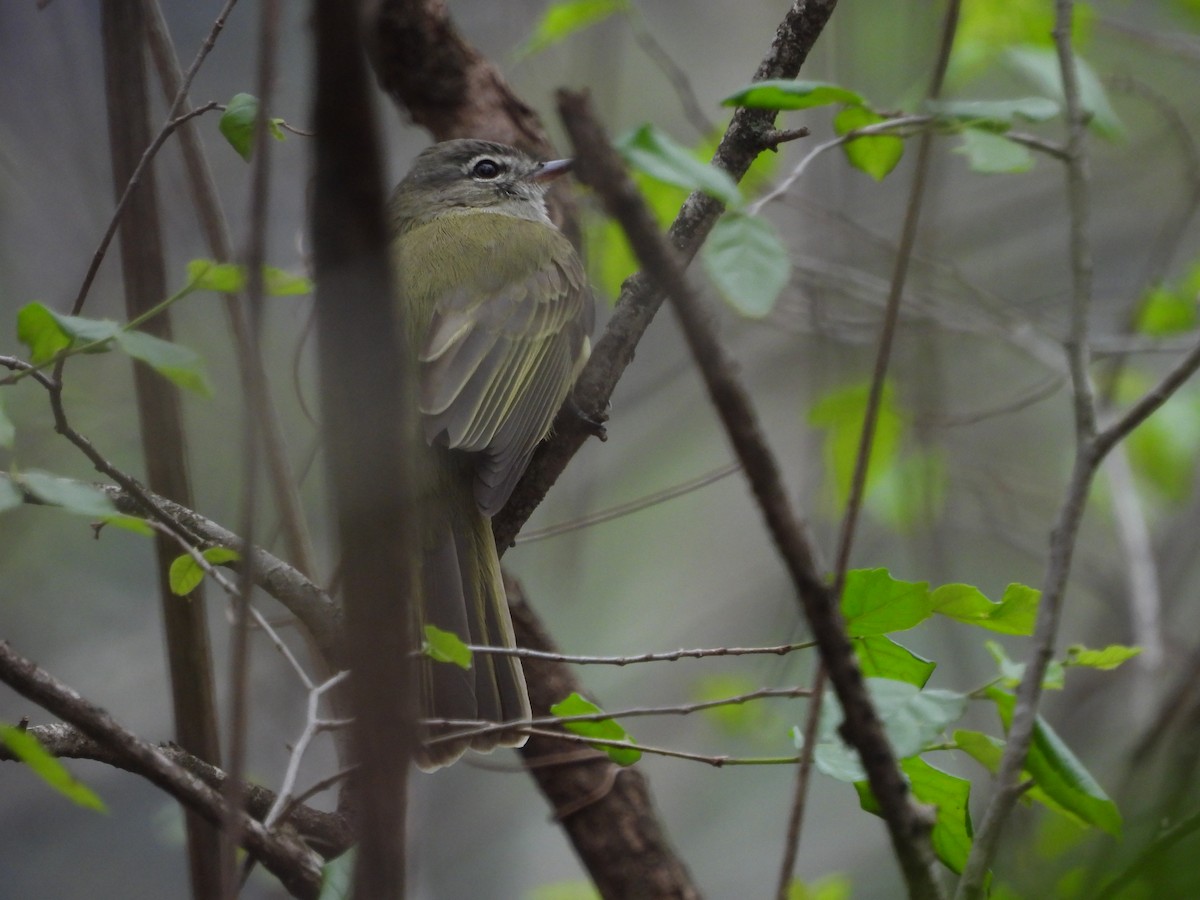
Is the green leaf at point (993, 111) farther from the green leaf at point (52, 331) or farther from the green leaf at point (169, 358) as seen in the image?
the green leaf at point (52, 331)

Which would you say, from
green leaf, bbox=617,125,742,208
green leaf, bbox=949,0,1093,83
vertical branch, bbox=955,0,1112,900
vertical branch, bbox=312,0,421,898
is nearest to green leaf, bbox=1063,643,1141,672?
vertical branch, bbox=955,0,1112,900

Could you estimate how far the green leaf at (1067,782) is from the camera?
153 cm

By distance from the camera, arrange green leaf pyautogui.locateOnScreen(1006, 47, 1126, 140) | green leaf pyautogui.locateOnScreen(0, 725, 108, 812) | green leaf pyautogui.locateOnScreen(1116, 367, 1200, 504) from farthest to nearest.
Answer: green leaf pyautogui.locateOnScreen(1116, 367, 1200, 504) < green leaf pyautogui.locateOnScreen(1006, 47, 1126, 140) < green leaf pyautogui.locateOnScreen(0, 725, 108, 812)

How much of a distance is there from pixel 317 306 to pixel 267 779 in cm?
356

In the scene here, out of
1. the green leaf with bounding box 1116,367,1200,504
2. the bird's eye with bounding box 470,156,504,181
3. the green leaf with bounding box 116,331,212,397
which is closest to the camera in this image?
the green leaf with bounding box 116,331,212,397

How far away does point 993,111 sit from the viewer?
160 centimetres

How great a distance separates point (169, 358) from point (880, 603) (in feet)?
3.44

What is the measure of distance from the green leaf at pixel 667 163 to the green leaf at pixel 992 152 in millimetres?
788

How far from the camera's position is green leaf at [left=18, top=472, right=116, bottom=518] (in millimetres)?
1298

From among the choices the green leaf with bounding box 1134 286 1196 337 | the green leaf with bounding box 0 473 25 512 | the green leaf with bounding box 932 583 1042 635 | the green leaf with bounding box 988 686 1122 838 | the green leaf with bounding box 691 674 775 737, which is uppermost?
the green leaf with bounding box 1134 286 1196 337

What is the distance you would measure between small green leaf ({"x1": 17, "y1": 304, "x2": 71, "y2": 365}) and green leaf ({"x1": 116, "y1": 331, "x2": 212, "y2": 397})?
10cm

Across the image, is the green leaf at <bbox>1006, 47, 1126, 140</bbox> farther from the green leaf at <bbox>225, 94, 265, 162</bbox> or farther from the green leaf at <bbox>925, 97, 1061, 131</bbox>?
the green leaf at <bbox>225, 94, 265, 162</bbox>

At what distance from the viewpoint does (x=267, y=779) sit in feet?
13.2

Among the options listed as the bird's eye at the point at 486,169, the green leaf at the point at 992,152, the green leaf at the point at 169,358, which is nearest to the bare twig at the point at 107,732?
the green leaf at the point at 169,358
